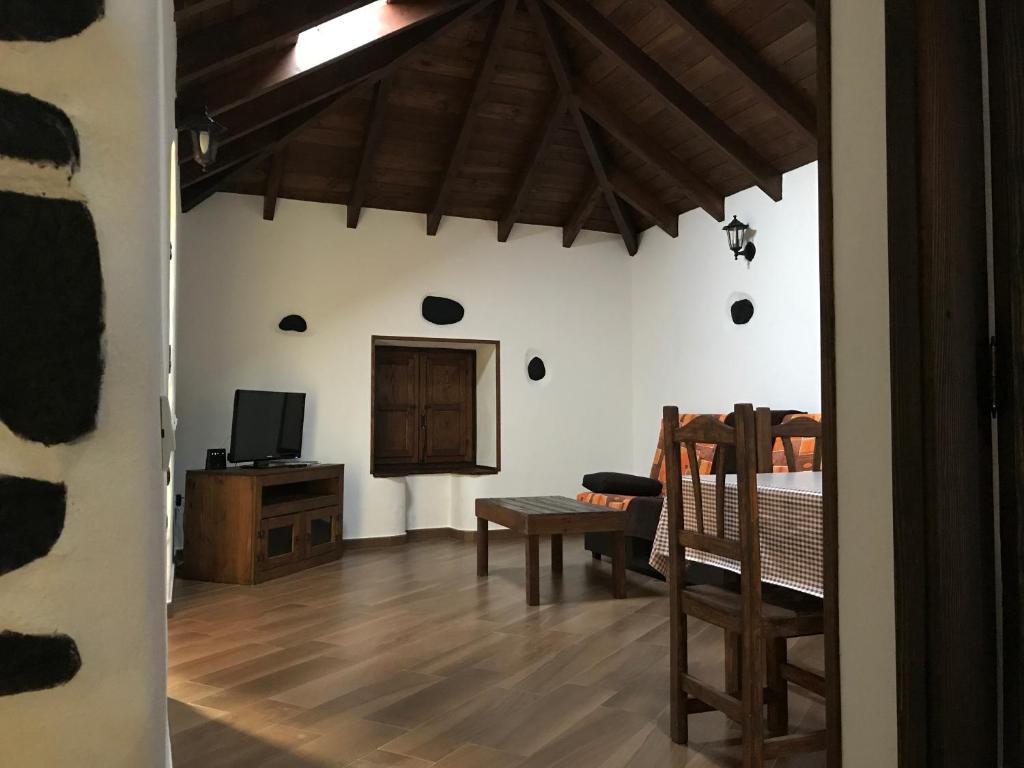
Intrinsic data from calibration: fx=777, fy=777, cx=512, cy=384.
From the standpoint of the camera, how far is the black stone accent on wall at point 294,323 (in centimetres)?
623

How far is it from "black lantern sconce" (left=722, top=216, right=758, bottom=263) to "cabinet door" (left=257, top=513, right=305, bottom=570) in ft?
12.5

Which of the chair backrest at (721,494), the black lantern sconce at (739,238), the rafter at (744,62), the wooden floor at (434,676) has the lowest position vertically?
the wooden floor at (434,676)

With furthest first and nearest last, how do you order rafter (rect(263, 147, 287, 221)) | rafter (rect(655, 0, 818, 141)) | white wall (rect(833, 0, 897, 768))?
rafter (rect(263, 147, 287, 221))
rafter (rect(655, 0, 818, 141))
white wall (rect(833, 0, 897, 768))

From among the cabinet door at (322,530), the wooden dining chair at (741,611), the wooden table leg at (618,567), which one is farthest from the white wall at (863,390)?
the cabinet door at (322,530)

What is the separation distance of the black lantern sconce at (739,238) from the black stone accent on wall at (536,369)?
2.03 meters

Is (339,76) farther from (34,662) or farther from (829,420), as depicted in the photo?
(34,662)

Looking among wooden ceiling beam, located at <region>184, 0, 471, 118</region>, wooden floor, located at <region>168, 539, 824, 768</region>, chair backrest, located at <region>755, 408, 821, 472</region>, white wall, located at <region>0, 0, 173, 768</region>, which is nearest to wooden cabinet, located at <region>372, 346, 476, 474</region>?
wooden floor, located at <region>168, 539, 824, 768</region>

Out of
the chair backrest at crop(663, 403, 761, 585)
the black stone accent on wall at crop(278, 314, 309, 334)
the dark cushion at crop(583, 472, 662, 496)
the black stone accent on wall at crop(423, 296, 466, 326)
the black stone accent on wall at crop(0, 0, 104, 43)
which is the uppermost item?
the black stone accent on wall at crop(423, 296, 466, 326)

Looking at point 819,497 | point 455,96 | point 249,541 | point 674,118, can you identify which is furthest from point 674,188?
point 819,497

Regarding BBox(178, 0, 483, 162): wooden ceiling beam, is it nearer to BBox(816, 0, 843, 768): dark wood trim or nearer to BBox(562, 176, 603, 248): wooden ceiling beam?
BBox(562, 176, 603, 248): wooden ceiling beam

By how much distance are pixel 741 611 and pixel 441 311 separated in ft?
16.1

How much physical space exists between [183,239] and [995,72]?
5.84 meters

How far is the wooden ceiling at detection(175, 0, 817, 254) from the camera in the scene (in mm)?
4402

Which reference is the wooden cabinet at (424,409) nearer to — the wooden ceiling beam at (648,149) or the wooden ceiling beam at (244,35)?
the wooden ceiling beam at (648,149)
